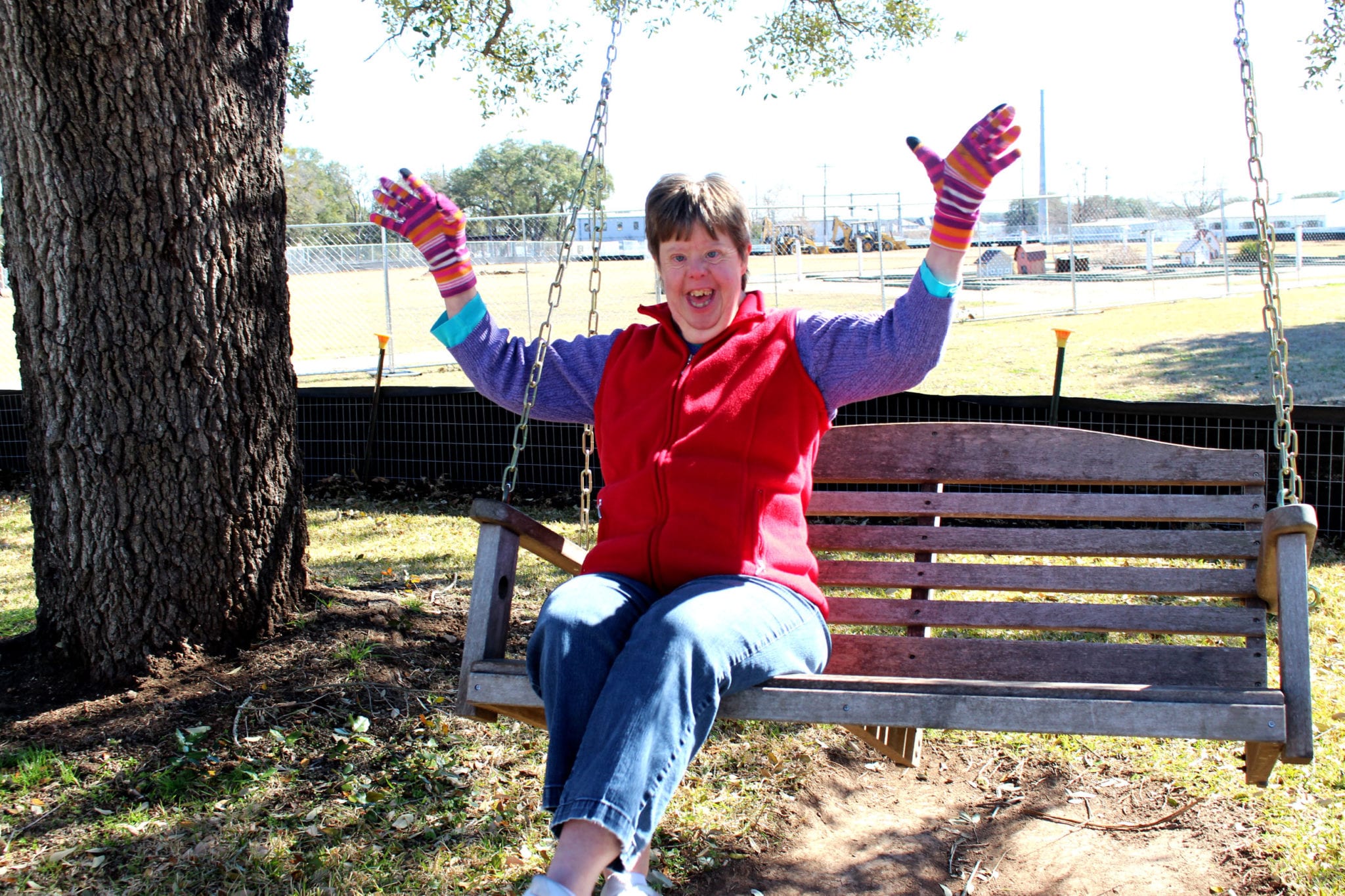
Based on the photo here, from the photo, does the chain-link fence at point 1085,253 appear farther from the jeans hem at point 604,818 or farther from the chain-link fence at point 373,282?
the jeans hem at point 604,818

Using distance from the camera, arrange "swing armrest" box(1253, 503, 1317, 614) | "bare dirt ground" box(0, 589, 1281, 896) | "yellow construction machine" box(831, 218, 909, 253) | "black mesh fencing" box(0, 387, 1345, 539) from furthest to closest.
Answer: "yellow construction machine" box(831, 218, 909, 253) < "black mesh fencing" box(0, 387, 1345, 539) < "bare dirt ground" box(0, 589, 1281, 896) < "swing armrest" box(1253, 503, 1317, 614)

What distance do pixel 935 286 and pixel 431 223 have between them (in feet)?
4.02

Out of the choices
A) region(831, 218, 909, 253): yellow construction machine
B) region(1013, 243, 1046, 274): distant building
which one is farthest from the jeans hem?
region(1013, 243, 1046, 274): distant building

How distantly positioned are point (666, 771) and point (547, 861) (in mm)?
996

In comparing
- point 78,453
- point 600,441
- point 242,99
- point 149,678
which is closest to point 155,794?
point 149,678

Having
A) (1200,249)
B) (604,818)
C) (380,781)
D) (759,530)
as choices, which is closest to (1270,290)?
(759,530)

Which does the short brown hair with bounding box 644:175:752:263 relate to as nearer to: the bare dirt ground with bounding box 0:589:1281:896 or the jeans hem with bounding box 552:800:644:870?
the jeans hem with bounding box 552:800:644:870

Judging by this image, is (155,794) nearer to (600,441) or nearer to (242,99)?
(600,441)

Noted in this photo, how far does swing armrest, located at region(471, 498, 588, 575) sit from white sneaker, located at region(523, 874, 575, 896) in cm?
81

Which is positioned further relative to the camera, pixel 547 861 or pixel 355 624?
pixel 355 624

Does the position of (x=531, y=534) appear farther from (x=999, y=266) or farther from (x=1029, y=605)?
(x=999, y=266)

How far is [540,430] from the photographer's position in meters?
6.56

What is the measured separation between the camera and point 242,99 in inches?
134

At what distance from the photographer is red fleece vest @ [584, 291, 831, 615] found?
2363 mm
